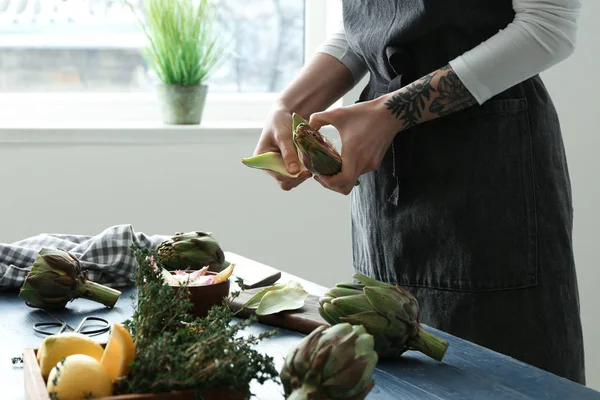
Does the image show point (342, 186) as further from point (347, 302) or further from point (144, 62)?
point (144, 62)

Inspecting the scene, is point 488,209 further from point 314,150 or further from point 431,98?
point 314,150

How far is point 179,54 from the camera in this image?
2.66 m

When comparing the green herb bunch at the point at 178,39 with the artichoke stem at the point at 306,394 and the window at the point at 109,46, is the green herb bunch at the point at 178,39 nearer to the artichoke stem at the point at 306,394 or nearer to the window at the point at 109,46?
the window at the point at 109,46

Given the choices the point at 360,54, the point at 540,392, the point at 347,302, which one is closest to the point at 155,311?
the point at 347,302

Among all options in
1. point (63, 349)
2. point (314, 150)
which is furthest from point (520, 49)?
point (63, 349)

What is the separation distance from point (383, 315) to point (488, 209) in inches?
21.1

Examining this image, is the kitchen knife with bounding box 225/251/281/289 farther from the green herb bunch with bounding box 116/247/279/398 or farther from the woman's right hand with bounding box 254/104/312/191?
the green herb bunch with bounding box 116/247/279/398

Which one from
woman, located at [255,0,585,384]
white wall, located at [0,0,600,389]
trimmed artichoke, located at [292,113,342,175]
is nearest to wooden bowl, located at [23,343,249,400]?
trimmed artichoke, located at [292,113,342,175]

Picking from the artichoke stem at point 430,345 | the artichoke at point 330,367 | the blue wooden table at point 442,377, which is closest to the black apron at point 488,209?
the blue wooden table at point 442,377

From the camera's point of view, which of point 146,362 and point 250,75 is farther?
point 250,75

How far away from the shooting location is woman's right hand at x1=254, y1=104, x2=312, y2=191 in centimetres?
135

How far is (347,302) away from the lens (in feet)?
3.15

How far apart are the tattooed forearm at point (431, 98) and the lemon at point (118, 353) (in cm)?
73

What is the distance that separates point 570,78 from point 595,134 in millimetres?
201
